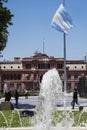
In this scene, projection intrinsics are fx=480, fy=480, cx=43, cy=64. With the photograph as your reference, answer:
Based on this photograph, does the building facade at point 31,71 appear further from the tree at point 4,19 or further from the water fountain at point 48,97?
the water fountain at point 48,97

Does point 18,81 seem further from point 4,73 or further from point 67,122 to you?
point 67,122

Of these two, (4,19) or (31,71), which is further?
(31,71)

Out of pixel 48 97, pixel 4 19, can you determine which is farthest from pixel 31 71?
pixel 48 97

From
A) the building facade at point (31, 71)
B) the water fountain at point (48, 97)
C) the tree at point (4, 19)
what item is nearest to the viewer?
the water fountain at point (48, 97)

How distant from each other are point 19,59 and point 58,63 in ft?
45.0

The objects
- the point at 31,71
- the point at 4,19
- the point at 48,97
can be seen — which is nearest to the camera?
the point at 48,97

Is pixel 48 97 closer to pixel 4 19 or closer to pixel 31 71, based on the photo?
pixel 4 19

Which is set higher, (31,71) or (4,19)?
(4,19)

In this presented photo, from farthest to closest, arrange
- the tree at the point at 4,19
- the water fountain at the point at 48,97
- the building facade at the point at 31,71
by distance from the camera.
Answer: the building facade at the point at 31,71 < the tree at the point at 4,19 < the water fountain at the point at 48,97

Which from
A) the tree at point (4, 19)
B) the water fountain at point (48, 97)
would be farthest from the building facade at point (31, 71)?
the water fountain at point (48, 97)

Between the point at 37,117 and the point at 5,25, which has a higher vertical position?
the point at 5,25

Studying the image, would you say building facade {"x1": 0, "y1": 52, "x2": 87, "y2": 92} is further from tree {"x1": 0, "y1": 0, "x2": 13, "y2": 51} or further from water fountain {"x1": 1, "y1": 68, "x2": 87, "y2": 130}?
water fountain {"x1": 1, "y1": 68, "x2": 87, "y2": 130}

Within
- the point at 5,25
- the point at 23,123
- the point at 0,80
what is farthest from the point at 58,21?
the point at 0,80

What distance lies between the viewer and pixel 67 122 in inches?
611
